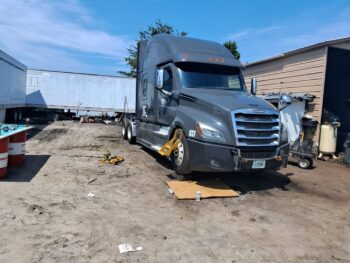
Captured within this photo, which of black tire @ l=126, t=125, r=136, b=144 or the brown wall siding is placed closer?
the brown wall siding

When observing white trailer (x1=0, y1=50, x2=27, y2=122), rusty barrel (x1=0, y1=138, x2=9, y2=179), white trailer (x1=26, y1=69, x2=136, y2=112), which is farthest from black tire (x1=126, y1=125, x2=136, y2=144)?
white trailer (x1=26, y1=69, x2=136, y2=112)

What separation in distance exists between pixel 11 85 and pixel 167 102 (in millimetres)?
11838

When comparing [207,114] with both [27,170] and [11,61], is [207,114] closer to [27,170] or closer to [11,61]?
[27,170]

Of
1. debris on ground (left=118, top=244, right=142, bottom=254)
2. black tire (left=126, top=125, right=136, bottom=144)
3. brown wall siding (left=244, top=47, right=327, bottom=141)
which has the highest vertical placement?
brown wall siding (left=244, top=47, right=327, bottom=141)

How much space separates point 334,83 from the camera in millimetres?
11695

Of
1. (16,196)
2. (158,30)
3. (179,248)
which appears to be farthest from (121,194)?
(158,30)

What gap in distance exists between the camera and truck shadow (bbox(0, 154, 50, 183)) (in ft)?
21.2

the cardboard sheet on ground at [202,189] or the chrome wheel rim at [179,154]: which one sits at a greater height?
the chrome wheel rim at [179,154]

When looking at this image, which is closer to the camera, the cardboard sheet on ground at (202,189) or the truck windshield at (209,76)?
the cardboard sheet on ground at (202,189)

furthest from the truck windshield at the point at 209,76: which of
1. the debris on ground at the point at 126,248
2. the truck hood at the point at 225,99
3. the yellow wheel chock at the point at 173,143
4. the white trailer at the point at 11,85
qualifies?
the white trailer at the point at 11,85

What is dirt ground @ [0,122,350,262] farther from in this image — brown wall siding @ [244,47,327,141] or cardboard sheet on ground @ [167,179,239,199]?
brown wall siding @ [244,47,327,141]

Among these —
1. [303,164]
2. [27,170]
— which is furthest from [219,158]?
[303,164]

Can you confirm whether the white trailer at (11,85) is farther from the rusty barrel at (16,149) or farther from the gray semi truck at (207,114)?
the gray semi truck at (207,114)

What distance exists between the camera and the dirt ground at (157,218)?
12.4 ft
